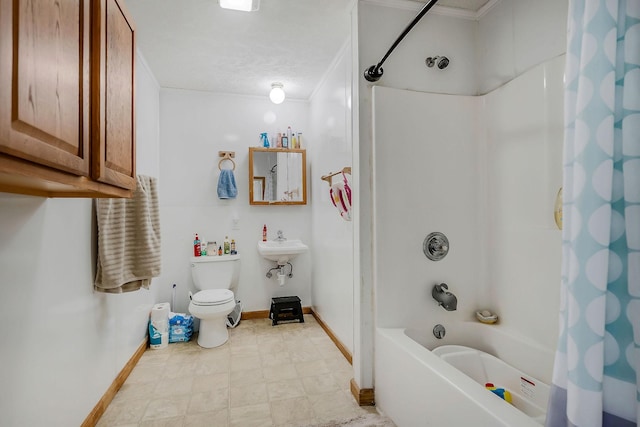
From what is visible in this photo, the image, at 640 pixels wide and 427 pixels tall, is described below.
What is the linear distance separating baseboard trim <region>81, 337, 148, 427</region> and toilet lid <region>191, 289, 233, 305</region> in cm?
56

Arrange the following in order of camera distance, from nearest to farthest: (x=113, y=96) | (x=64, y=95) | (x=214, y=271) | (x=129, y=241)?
(x=64, y=95), (x=113, y=96), (x=129, y=241), (x=214, y=271)

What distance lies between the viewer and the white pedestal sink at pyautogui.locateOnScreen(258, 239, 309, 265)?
318 cm

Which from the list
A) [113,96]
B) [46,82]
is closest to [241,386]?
[113,96]

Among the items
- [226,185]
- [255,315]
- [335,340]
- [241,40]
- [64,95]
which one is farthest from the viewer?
[255,315]

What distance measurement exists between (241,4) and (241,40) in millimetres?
450

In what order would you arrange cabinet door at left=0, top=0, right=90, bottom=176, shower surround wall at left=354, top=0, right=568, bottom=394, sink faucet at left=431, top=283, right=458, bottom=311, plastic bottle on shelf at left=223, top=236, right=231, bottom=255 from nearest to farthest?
cabinet door at left=0, top=0, right=90, bottom=176
shower surround wall at left=354, top=0, right=568, bottom=394
sink faucet at left=431, top=283, right=458, bottom=311
plastic bottle on shelf at left=223, top=236, right=231, bottom=255

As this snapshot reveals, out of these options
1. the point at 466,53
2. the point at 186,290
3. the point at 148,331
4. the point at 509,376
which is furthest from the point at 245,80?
the point at 509,376

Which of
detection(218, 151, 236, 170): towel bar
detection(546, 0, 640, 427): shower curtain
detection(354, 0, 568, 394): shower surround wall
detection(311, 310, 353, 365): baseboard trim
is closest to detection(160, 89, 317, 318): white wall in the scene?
detection(218, 151, 236, 170): towel bar

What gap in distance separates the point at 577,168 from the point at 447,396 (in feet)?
3.25

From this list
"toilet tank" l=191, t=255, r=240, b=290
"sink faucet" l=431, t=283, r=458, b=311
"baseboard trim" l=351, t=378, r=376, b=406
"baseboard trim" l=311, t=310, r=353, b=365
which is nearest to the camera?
"sink faucet" l=431, t=283, r=458, b=311

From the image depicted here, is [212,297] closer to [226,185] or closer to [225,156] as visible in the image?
[226,185]

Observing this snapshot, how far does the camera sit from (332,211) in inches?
114

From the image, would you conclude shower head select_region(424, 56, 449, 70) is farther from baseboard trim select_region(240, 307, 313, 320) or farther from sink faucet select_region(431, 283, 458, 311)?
baseboard trim select_region(240, 307, 313, 320)

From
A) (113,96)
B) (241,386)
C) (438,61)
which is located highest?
(438,61)
